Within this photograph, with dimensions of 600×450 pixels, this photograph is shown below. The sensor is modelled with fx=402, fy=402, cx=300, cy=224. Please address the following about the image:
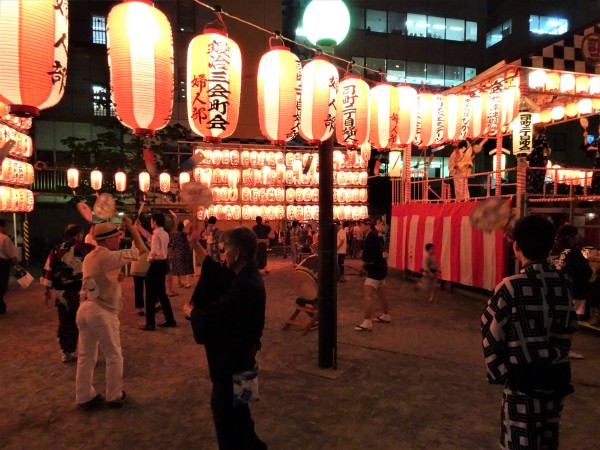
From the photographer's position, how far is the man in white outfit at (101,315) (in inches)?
171

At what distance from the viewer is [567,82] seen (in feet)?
33.7

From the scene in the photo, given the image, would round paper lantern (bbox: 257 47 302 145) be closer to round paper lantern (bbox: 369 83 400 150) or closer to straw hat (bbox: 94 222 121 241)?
round paper lantern (bbox: 369 83 400 150)

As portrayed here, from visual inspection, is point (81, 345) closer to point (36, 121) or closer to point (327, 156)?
point (327, 156)

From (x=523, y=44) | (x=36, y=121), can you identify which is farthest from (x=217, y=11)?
(x=523, y=44)

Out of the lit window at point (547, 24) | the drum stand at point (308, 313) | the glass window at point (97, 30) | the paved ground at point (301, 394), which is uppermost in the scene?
the lit window at point (547, 24)

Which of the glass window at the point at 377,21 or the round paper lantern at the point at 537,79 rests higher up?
the glass window at the point at 377,21

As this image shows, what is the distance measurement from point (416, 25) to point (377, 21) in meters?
3.16

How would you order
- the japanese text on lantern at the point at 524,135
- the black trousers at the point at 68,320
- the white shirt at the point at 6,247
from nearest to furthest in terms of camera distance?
the black trousers at the point at 68,320 < the white shirt at the point at 6,247 < the japanese text on lantern at the point at 524,135

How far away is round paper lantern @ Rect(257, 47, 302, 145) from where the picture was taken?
6.28 metres

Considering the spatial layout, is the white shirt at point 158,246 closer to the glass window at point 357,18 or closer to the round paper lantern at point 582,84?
Result: the round paper lantern at point 582,84

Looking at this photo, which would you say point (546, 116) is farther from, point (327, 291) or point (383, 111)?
point (327, 291)

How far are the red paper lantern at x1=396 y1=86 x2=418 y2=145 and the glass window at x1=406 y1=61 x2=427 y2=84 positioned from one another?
80.6 feet

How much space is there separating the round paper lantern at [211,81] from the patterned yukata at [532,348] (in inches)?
184

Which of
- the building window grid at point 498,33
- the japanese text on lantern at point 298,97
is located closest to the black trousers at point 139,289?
the japanese text on lantern at point 298,97
